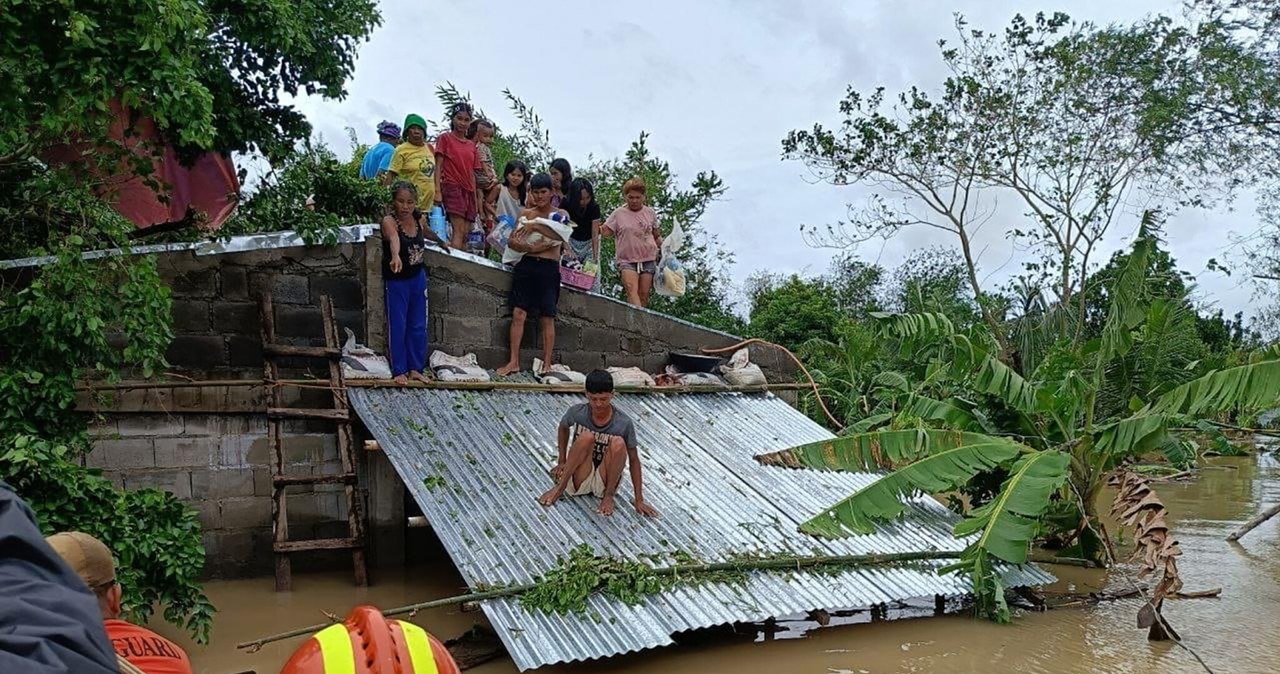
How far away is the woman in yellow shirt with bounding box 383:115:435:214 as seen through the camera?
28.7 feet

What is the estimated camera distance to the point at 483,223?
10.2 metres

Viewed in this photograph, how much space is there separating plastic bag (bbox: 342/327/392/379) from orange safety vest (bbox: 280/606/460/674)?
17.0ft

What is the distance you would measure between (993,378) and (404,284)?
15.9 ft

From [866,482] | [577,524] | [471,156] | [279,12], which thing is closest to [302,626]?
[577,524]

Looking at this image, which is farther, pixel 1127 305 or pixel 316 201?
pixel 316 201

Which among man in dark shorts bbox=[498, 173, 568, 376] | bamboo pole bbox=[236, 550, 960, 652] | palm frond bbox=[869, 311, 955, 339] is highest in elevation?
man in dark shorts bbox=[498, 173, 568, 376]

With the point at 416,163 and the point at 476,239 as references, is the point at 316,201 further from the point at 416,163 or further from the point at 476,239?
the point at 476,239

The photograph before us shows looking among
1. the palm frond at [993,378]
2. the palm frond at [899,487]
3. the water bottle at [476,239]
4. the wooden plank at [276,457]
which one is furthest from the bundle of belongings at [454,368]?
the palm frond at [993,378]

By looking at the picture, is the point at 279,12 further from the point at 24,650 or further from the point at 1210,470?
the point at 1210,470

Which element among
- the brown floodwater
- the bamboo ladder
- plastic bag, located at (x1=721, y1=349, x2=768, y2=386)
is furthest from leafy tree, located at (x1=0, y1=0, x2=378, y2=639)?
plastic bag, located at (x1=721, y1=349, x2=768, y2=386)

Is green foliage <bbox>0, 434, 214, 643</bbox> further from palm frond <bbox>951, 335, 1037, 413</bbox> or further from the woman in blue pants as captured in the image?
palm frond <bbox>951, 335, 1037, 413</bbox>

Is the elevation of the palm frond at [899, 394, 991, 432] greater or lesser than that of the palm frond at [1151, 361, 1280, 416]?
lesser

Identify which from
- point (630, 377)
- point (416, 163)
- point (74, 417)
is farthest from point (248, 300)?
point (630, 377)

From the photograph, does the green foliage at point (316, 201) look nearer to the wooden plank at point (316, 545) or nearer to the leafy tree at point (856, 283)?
the wooden plank at point (316, 545)
